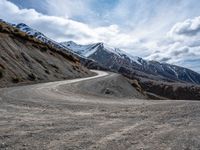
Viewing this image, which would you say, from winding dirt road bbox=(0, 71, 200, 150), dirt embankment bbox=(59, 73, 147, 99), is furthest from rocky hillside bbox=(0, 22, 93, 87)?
winding dirt road bbox=(0, 71, 200, 150)

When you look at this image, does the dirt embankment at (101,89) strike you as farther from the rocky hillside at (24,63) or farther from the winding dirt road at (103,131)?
the winding dirt road at (103,131)

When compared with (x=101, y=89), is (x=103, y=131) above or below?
below

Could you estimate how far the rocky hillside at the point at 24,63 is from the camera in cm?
4277

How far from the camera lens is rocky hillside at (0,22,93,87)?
42766 millimetres

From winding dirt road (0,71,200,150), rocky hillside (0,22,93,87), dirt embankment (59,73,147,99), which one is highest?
rocky hillside (0,22,93,87)

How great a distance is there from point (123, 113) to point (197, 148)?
6.49 m

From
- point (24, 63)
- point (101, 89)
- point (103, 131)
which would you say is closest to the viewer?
point (103, 131)

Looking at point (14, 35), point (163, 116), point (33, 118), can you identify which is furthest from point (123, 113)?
point (14, 35)

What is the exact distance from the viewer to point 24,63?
5034 cm

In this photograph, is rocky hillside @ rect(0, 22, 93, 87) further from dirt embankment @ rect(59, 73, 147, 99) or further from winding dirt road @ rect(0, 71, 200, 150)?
winding dirt road @ rect(0, 71, 200, 150)

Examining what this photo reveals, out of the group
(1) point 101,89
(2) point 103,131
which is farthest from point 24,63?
(2) point 103,131

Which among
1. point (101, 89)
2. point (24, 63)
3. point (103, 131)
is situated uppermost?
point (24, 63)

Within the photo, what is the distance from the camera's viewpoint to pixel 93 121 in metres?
11.9

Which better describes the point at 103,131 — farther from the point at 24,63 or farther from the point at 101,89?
the point at 24,63
